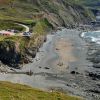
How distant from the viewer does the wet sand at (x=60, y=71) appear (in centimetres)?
9012

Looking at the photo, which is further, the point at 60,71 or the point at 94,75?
the point at 60,71

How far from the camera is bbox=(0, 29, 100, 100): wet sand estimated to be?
296 feet

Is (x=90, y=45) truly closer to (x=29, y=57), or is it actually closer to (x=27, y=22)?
(x=27, y=22)

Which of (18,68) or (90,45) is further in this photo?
(90,45)

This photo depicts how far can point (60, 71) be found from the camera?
353 feet

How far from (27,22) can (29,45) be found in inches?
2025

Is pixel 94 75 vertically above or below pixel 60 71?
above

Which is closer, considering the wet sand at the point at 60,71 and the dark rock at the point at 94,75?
the wet sand at the point at 60,71

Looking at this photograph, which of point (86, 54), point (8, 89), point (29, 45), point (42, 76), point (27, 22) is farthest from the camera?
point (27, 22)

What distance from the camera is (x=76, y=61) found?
124312 millimetres

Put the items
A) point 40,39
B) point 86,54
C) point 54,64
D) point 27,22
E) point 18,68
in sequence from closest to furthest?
1. point 18,68
2. point 54,64
3. point 86,54
4. point 40,39
5. point 27,22

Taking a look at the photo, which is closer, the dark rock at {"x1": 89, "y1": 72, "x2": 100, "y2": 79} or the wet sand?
the wet sand

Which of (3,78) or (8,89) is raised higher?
(8,89)

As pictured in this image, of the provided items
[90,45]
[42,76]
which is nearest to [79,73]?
[42,76]
